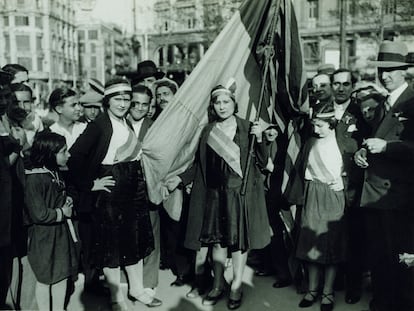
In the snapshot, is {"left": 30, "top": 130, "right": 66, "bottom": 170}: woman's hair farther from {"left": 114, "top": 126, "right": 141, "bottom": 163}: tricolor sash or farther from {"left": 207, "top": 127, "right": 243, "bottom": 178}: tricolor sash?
{"left": 207, "top": 127, "right": 243, "bottom": 178}: tricolor sash

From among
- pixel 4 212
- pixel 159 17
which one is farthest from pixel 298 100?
pixel 159 17

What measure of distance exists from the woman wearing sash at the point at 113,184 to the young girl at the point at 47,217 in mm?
294

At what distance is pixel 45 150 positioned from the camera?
372cm

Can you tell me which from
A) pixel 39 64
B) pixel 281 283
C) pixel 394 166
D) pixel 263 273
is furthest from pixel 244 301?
pixel 39 64

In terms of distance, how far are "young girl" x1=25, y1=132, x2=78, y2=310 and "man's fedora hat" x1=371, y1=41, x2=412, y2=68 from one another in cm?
277

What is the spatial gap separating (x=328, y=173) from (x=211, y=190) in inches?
43.2

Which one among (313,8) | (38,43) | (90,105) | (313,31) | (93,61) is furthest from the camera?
(93,61)

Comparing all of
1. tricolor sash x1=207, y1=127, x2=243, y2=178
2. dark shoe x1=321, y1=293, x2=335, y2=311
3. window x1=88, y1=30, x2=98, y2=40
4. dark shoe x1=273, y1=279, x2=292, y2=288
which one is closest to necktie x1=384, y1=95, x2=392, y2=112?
tricolor sash x1=207, y1=127, x2=243, y2=178

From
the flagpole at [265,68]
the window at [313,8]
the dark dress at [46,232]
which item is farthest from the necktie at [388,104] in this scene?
the window at [313,8]

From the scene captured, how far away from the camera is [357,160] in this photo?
13.2ft

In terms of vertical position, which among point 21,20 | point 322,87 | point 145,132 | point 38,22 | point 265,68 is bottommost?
point 145,132

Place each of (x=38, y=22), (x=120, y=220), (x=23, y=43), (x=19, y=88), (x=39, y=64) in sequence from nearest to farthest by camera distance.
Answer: (x=120, y=220)
(x=19, y=88)
(x=38, y=22)
(x=23, y=43)
(x=39, y=64)

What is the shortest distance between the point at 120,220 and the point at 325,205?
73.8 inches

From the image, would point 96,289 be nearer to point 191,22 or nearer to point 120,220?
point 120,220
